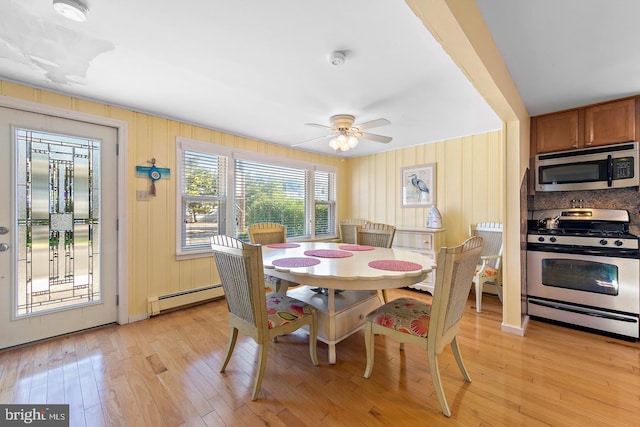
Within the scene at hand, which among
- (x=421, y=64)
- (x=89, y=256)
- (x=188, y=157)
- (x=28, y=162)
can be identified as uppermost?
(x=421, y=64)

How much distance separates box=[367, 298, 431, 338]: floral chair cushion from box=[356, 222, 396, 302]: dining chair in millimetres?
1249

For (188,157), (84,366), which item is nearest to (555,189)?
(188,157)

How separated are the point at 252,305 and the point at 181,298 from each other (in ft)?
6.58

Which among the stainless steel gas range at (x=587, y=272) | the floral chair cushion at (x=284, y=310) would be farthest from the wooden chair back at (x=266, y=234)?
the stainless steel gas range at (x=587, y=272)

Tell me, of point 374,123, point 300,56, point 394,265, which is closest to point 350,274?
point 394,265

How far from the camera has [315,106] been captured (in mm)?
2693

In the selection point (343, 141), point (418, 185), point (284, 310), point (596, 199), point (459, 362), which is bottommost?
point (459, 362)

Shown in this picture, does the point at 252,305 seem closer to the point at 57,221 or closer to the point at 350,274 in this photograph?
the point at 350,274

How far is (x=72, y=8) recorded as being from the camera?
1.36 meters

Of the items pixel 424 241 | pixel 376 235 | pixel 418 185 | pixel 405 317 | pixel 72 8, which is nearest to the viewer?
pixel 72 8

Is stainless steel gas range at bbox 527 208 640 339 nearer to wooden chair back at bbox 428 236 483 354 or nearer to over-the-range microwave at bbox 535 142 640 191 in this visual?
over-the-range microwave at bbox 535 142 640 191

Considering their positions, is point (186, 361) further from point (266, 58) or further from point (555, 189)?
point (555, 189)

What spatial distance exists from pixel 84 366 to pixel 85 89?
2359mm

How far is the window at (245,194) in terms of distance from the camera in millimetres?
3307
